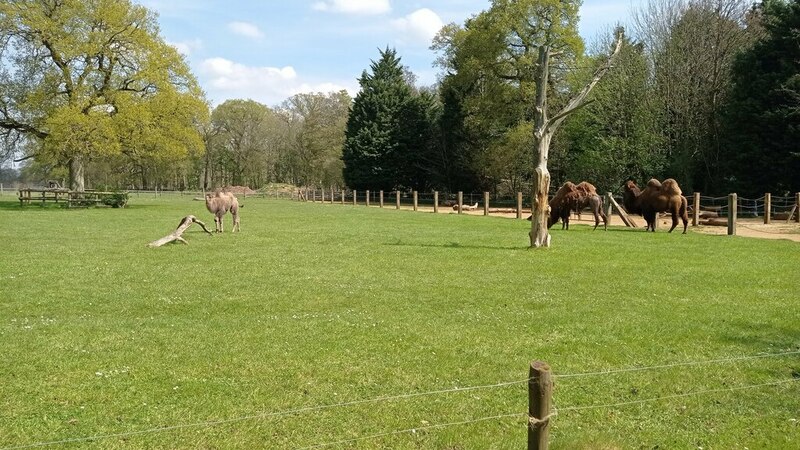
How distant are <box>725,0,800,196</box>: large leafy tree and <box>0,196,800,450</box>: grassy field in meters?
19.2

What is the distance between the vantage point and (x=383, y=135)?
51188 mm

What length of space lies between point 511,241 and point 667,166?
70.8 feet

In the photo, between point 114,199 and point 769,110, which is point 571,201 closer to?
point 769,110

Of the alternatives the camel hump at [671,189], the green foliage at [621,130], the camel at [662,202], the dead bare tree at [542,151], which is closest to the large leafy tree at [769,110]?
the green foliage at [621,130]

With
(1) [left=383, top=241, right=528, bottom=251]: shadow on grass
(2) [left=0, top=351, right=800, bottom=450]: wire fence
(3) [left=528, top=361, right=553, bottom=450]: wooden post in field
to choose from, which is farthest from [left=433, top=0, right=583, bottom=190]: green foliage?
(3) [left=528, top=361, right=553, bottom=450]: wooden post in field

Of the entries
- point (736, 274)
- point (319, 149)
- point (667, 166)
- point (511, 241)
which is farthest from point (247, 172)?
point (736, 274)

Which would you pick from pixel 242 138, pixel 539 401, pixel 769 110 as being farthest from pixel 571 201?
pixel 242 138

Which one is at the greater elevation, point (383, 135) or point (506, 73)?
point (506, 73)

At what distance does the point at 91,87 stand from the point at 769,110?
1458 inches

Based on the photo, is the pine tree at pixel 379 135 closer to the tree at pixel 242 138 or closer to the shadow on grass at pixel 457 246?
the tree at pixel 242 138

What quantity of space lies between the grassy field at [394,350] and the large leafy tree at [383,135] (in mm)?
39287

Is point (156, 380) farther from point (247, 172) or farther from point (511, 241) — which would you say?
point (247, 172)

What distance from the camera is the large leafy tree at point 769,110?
27.7m

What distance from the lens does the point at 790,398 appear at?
4.94m
